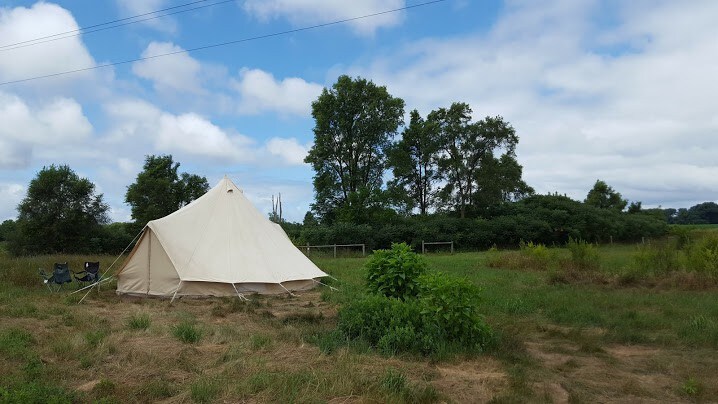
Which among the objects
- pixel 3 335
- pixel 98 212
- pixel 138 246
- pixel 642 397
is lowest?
pixel 642 397

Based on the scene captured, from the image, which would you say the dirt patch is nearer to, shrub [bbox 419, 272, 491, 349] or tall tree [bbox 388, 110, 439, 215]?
shrub [bbox 419, 272, 491, 349]

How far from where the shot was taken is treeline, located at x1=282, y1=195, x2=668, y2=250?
1379 inches

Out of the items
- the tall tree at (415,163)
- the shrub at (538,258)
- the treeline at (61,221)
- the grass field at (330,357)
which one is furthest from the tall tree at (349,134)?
the grass field at (330,357)

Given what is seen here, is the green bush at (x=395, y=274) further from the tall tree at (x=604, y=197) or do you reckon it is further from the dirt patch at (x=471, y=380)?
the tall tree at (x=604, y=197)

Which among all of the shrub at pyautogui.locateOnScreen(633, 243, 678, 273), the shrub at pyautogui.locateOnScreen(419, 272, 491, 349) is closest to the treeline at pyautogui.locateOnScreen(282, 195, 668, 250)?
the shrub at pyautogui.locateOnScreen(633, 243, 678, 273)

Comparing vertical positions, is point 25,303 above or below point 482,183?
below

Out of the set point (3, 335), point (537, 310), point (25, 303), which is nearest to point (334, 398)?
point (3, 335)

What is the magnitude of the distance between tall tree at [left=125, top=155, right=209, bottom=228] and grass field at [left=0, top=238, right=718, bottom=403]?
30.5 m

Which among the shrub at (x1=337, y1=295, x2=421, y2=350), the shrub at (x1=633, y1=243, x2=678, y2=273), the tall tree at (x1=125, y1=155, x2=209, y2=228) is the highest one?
the tall tree at (x1=125, y1=155, x2=209, y2=228)

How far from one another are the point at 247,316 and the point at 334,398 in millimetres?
5262

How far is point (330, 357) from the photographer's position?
545 centimetres

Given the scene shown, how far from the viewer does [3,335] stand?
6734mm

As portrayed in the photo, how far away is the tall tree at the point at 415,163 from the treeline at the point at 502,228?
3668mm

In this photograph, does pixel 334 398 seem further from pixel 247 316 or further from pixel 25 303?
pixel 25 303
